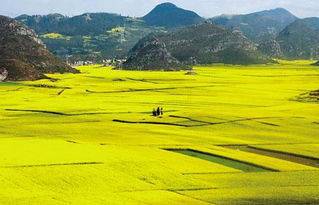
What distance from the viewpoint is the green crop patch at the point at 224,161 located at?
178ft

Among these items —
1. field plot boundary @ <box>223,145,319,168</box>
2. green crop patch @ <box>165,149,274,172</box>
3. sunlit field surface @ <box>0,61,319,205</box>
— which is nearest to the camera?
sunlit field surface @ <box>0,61,319,205</box>

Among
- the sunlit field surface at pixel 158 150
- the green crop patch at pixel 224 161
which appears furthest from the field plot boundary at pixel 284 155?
the green crop patch at pixel 224 161

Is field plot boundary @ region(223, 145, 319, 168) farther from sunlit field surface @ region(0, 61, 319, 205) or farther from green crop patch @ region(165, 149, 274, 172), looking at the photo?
green crop patch @ region(165, 149, 274, 172)

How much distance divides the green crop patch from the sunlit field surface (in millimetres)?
99

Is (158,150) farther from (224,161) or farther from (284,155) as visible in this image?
(284,155)

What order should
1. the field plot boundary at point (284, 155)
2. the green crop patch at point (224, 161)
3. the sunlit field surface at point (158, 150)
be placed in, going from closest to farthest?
the sunlit field surface at point (158, 150), the green crop patch at point (224, 161), the field plot boundary at point (284, 155)

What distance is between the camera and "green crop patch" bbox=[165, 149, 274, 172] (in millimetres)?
54375

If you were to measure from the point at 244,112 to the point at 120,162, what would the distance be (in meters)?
46.4

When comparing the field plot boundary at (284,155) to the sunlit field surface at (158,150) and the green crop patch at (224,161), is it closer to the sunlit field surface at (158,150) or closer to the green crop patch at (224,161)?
the sunlit field surface at (158,150)

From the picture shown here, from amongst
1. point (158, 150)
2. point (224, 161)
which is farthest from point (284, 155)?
point (158, 150)

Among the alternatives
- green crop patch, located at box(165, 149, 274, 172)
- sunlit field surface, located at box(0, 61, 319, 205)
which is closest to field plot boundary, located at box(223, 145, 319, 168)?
sunlit field surface, located at box(0, 61, 319, 205)

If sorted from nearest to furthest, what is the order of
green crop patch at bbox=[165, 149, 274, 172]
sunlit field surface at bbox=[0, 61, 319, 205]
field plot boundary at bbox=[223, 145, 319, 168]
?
sunlit field surface at bbox=[0, 61, 319, 205] < green crop patch at bbox=[165, 149, 274, 172] < field plot boundary at bbox=[223, 145, 319, 168]

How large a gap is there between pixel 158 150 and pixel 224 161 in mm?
8068

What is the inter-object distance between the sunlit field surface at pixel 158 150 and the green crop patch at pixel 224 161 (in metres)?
0.10
